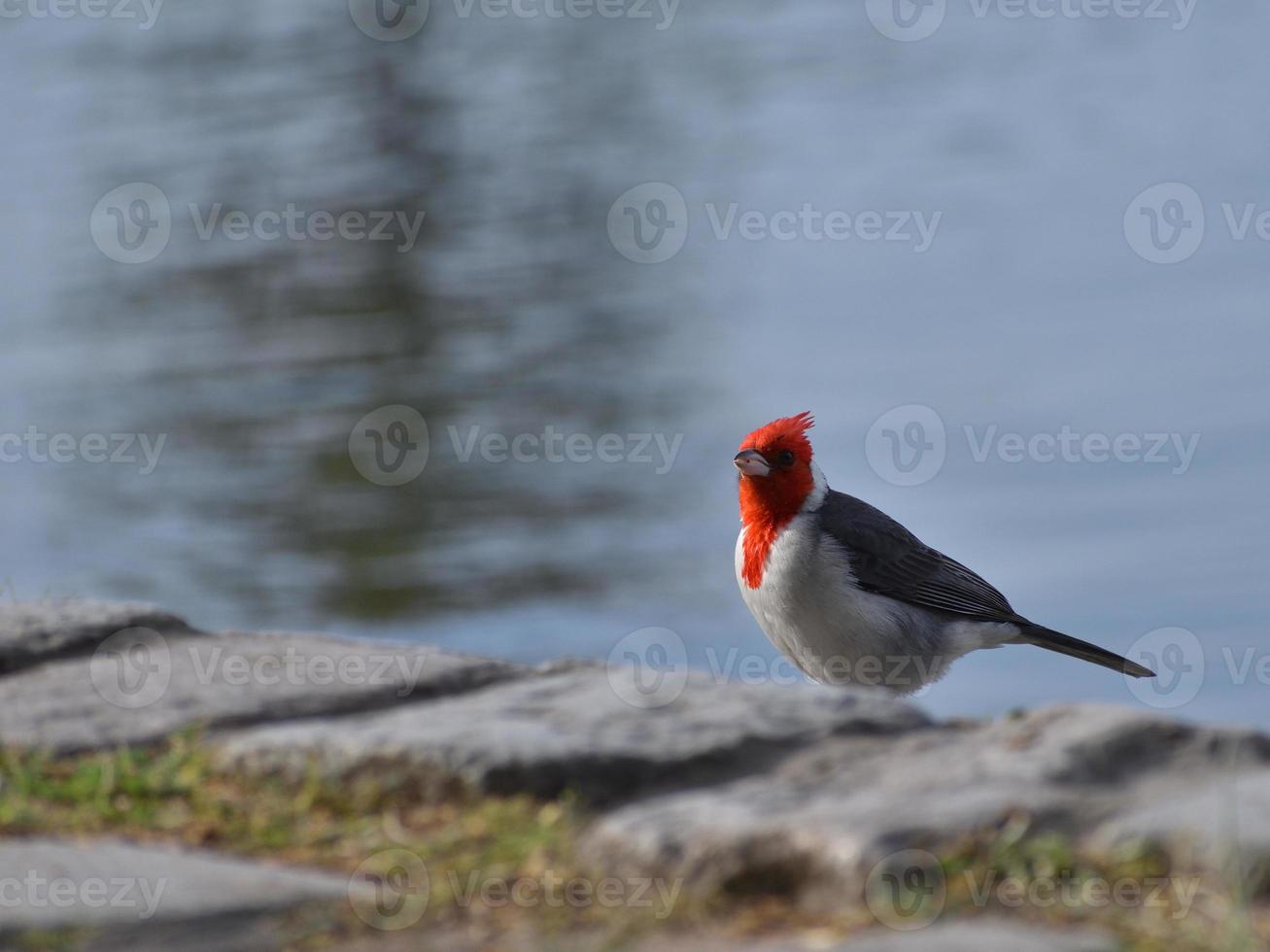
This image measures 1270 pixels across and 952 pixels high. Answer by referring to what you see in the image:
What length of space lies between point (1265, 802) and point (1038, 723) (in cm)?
50

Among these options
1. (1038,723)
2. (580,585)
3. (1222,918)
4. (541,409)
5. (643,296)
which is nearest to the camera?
(1222,918)

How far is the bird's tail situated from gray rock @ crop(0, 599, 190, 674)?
3239 mm

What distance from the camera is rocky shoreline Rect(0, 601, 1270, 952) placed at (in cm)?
277

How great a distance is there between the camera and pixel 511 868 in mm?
2969

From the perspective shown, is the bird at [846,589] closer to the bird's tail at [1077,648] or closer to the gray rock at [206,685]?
the bird's tail at [1077,648]

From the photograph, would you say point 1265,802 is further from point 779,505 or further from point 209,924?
point 779,505

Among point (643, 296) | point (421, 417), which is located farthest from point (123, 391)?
point (643, 296)

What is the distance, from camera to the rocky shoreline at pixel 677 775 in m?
2.77

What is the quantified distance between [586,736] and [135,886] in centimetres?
86

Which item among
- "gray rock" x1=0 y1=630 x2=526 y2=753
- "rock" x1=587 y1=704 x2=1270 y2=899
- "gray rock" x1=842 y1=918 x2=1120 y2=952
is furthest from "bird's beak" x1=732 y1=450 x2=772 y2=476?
"gray rock" x1=842 y1=918 x2=1120 y2=952

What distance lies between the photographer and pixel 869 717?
3.46m

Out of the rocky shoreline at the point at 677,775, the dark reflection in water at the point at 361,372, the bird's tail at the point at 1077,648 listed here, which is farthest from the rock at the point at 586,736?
the dark reflection in water at the point at 361,372

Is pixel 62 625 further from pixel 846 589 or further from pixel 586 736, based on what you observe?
pixel 846 589

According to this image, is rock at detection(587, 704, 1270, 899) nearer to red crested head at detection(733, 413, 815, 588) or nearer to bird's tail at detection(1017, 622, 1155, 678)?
red crested head at detection(733, 413, 815, 588)
